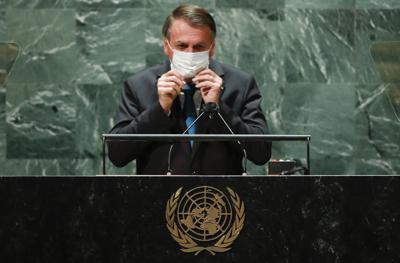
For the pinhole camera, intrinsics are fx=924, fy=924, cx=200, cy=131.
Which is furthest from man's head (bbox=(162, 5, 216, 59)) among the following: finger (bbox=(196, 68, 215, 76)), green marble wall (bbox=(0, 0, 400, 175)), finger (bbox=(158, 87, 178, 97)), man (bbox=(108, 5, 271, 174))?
green marble wall (bbox=(0, 0, 400, 175))

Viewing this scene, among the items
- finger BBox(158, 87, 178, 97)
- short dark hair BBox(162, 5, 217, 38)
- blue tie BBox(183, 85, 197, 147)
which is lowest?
blue tie BBox(183, 85, 197, 147)

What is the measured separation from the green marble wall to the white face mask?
7.28 feet

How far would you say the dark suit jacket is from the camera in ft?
14.1

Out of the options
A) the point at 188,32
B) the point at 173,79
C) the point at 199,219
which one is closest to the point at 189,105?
the point at 173,79

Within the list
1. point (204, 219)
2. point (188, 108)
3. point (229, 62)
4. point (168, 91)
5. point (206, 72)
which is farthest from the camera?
point (229, 62)

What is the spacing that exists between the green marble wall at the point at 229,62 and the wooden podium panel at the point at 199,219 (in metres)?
3.21

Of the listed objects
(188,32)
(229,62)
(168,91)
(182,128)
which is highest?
(188,32)

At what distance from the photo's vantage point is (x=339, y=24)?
6648 mm

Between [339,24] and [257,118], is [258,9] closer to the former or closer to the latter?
[339,24]

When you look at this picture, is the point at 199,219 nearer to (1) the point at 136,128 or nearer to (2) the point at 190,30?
(1) the point at 136,128

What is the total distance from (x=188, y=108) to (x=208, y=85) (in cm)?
21

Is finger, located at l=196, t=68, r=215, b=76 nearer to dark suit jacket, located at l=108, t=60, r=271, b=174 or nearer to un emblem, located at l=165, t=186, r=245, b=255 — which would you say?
dark suit jacket, located at l=108, t=60, r=271, b=174

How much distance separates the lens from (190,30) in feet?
14.5

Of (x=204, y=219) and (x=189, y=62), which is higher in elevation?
(x=189, y=62)
